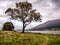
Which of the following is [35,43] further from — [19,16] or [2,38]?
[19,16]

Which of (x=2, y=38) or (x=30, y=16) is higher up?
(x=30, y=16)

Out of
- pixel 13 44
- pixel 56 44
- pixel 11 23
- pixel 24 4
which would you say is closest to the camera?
pixel 13 44

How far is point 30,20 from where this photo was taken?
84688 mm

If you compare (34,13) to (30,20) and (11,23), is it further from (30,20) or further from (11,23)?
(11,23)

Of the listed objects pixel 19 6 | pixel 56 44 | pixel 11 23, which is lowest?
pixel 56 44

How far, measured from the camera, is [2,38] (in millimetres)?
35875

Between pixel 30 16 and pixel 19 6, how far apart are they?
18.8ft

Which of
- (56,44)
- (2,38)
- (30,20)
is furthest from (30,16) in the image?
(2,38)

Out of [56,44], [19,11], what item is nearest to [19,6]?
[19,11]

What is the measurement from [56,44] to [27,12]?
42.9 metres

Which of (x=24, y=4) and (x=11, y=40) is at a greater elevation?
(x=24, y=4)

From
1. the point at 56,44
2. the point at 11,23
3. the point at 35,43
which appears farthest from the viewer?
the point at 11,23

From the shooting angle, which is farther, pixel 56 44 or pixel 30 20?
pixel 30 20

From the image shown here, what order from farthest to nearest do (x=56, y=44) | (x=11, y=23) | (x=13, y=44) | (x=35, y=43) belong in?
(x=11, y=23), (x=56, y=44), (x=35, y=43), (x=13, y=44)
